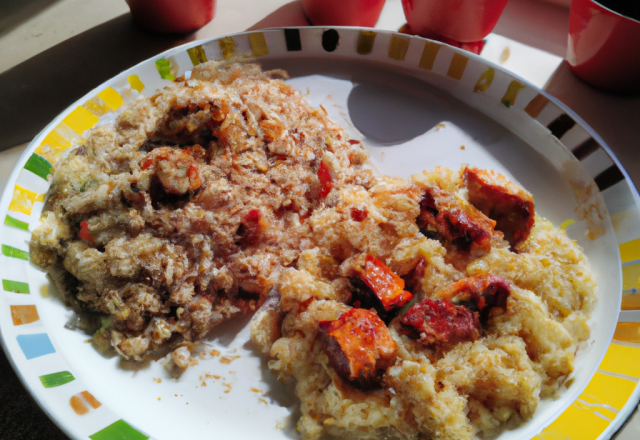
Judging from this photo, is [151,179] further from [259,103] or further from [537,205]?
[537,205]

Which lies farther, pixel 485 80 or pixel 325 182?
pixel 485 80

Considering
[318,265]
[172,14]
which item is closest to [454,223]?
[318,265]

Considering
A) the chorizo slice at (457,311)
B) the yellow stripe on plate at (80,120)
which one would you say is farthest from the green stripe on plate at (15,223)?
the chorizo slice at (457,311)

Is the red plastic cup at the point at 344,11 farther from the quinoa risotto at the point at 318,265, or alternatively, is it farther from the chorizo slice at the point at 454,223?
the chorizo slice at the point at 454,223

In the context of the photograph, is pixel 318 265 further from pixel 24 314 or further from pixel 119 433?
pixel 24 314

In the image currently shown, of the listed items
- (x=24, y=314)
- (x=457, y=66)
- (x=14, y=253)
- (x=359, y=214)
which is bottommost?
(x=24, y=314)
